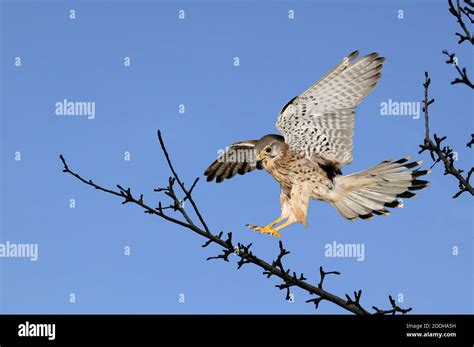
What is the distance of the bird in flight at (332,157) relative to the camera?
4.60 m

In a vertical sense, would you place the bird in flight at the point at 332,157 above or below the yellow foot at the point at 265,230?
above

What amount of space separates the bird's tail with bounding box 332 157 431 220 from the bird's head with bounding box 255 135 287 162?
55 centimetres

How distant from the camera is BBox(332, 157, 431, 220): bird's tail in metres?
4.80

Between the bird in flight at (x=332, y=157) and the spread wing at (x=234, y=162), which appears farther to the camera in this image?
the spread wing at (x=234, y=162)

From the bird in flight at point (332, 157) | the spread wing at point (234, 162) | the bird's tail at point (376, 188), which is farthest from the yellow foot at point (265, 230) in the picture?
the spread wing at point (234, 162)

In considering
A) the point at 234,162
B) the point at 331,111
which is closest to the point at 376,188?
the point at 331,111

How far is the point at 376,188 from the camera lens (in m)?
4.91

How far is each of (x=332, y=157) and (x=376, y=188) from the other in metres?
0.47

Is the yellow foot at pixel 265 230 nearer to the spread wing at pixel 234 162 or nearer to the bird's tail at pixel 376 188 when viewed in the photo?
the bird's tail at pixel 376 188

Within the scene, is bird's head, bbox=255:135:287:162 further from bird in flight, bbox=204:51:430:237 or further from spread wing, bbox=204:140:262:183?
spread wing, bbox=204:140:262:183

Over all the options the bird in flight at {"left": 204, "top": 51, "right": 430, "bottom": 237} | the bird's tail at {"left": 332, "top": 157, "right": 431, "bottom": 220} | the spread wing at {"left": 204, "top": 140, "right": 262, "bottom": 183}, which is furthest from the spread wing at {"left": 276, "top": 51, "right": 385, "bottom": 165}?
the spread wing at {"left": 204, "top": 140, "right": 262, "bottom": 183}

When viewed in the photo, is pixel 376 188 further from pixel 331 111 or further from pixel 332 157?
pixel 331 111
